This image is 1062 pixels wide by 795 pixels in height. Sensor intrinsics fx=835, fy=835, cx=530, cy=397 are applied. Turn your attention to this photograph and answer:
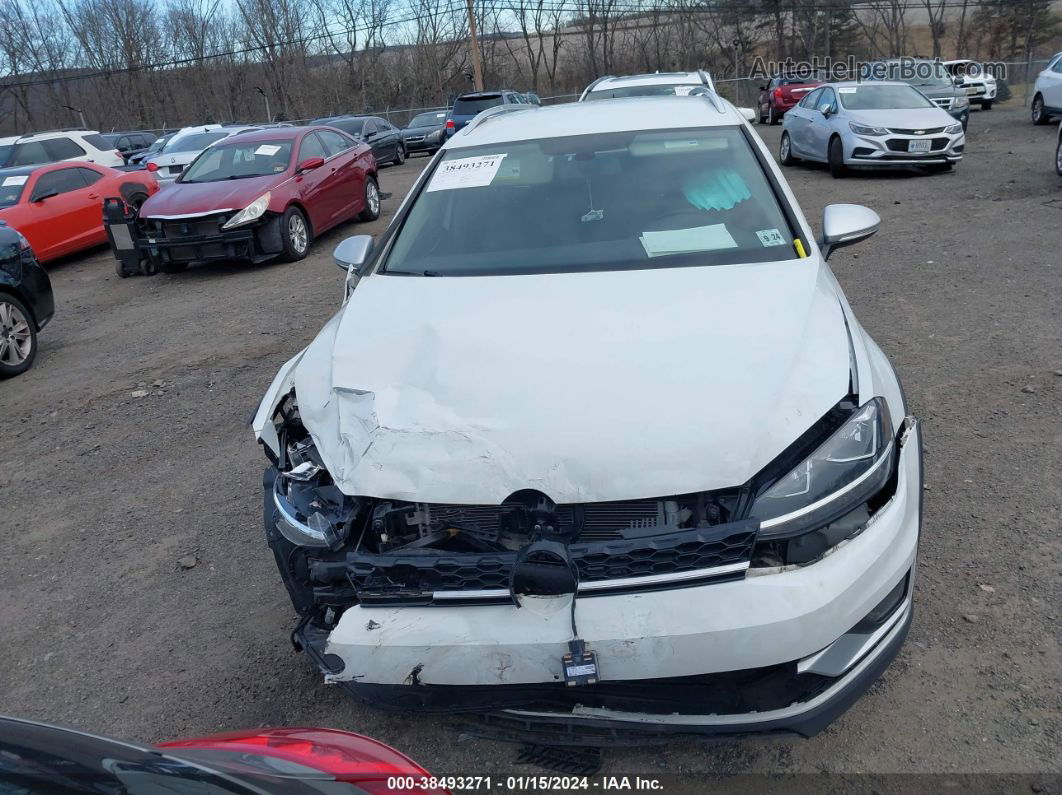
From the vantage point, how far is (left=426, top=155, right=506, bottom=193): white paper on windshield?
402 centimetres

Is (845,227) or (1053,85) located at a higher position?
(845,227)

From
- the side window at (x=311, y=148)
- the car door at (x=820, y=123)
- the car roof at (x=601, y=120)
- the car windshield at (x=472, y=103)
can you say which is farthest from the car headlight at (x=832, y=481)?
the car windshield at (x=472, y=103)

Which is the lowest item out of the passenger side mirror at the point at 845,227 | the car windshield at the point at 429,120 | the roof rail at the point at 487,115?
the car windshield at the point at 429,120

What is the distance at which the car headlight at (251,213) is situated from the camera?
32.2ft

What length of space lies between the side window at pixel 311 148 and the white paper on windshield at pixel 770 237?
29.2ft

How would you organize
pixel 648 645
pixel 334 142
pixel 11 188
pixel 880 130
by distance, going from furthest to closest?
pixel 880 130
pixel 334 142
pixel 11 188
pixel 648 645

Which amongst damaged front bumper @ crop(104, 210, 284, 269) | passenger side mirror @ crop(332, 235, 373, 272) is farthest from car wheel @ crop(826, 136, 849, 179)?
passenger side mirror @ crop(332, 235, 373, 272)

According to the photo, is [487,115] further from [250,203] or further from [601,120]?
[250,203]

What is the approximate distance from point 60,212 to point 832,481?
40.4 feet

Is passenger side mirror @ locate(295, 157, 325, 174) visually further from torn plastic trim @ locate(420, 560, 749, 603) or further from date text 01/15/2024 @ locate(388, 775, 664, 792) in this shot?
torn plastic trim @ locate(420, 560, 749, 603)

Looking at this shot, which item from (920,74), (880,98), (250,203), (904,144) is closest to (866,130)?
(904,144)

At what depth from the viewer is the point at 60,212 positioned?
11695 mm

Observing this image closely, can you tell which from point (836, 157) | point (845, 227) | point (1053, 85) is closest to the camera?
point (845, 227)

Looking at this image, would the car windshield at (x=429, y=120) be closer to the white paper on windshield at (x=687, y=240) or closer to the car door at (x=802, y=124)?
the car door at (x=802, y=124)
